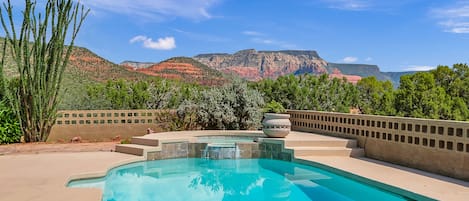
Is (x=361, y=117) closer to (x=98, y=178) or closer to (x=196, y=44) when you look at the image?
(x=98, y=178)

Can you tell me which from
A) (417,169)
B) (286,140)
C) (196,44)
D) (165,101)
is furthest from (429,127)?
(196,44)

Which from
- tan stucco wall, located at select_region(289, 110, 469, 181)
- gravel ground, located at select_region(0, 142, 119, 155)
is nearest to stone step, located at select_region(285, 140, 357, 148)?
tan stucco wall, located at select_region(289, 110, 469, 181)

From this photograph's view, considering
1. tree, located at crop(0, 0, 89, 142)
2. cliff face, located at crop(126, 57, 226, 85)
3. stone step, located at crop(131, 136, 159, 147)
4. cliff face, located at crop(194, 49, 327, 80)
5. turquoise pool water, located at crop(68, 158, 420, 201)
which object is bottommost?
turquoise pool water, located at crop(68, 158, 420, 201)

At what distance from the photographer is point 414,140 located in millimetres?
7289

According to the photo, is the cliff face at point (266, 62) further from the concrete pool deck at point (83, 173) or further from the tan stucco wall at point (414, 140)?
the concrete pool deck at point (83, 173)

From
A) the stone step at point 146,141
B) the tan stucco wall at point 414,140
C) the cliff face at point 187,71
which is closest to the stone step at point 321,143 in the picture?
the tan stucco wall at point 414,140

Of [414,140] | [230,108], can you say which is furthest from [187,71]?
[414,140]

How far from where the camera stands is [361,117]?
9.04m

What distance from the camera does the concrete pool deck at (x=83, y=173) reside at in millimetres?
5141

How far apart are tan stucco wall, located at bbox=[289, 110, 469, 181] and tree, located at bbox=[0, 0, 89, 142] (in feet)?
27.6

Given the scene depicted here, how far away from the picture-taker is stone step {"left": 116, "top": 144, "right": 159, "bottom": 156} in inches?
353

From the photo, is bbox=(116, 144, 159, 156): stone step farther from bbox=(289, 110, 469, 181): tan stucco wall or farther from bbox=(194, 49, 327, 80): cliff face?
bbox=(194, 49, 327, 80): cliff face

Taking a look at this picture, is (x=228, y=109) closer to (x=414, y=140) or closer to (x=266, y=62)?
(x=414, y=140)

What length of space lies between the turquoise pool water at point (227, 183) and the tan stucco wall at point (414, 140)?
1.56 m
